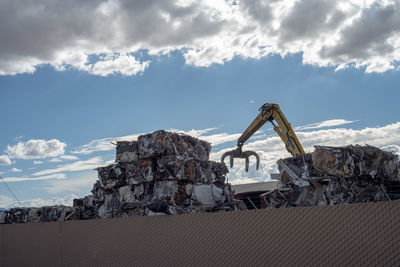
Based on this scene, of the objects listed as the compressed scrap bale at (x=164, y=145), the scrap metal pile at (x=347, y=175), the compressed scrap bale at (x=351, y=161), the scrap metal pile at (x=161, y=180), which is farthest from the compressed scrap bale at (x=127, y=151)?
the compressed scrap bale at (x=351, y=161)

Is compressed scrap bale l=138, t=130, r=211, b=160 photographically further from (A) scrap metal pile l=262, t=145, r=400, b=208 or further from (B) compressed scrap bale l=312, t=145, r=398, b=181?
(B) compressed scrap bale l=312, t=145, r=398, b=181

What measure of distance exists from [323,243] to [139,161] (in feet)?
19.8

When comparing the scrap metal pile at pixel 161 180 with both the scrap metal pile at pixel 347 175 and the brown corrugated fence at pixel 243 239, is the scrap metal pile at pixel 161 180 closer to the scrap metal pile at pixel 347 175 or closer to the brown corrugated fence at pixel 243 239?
the brown corrugated fence at pixel 243 239

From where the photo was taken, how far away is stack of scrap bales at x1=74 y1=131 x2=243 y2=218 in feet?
33.2

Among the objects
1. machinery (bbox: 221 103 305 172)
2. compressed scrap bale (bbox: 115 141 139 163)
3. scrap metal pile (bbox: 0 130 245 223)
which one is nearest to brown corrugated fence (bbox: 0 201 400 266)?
scrap metal pile (bbox: 0 130 245 223)

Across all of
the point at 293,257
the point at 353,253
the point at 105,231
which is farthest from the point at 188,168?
the point at 353,253

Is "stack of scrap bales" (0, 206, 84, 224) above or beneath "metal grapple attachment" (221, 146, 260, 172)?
beneath

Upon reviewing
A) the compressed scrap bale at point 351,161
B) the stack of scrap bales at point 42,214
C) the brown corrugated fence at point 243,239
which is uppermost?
the compressed scrap bale at point 351,161

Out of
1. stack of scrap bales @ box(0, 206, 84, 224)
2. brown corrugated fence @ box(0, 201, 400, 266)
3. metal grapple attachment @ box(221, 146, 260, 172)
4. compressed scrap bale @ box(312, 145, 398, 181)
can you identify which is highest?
metal grapple attachment @ box(221, 146, 260, 172)

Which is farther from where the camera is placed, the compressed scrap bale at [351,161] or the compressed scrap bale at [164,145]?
the compressed scrap bale at [164,145]

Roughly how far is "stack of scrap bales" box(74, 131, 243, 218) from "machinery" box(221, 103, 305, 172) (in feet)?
18.9

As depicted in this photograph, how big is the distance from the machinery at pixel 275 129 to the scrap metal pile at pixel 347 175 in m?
5.82

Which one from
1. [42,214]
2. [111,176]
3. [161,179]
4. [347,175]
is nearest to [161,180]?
[161,179]

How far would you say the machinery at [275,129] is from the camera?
1655 centimetres
